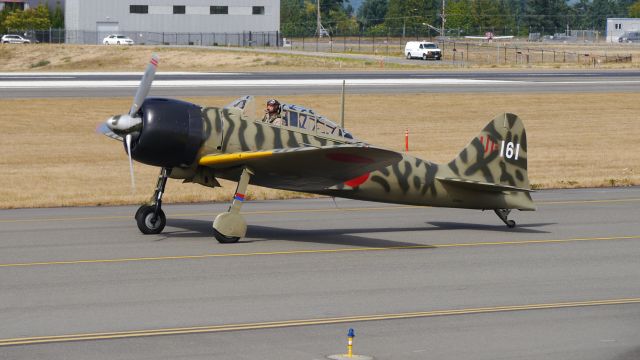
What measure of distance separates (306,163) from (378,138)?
74.8 ft

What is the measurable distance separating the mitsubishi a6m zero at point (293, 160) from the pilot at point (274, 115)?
0.21 feet

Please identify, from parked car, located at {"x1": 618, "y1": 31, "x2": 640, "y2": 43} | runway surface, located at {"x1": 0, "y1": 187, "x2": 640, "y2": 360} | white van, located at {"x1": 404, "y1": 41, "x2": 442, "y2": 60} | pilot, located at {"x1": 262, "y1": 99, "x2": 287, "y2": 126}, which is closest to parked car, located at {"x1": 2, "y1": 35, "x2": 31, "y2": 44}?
white van, located at {"x1": 404, "y1": 41, "x2": 442, "y2": 60}

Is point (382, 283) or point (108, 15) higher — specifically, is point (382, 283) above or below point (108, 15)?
below

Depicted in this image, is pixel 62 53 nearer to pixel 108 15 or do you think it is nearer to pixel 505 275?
pixel 108 15

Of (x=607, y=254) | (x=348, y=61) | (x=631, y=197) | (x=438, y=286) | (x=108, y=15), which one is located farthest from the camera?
(x=108, y=15)

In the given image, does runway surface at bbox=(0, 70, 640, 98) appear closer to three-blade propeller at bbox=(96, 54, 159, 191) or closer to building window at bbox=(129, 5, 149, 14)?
A: three-blade propeller at bbox=(96, 54, 159, 191)

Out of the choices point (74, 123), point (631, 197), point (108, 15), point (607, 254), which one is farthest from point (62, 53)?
point (607, 254)

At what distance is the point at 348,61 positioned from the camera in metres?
90.4

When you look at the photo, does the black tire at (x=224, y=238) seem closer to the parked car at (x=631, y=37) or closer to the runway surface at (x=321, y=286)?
the runway surface at (x=321, y=286)

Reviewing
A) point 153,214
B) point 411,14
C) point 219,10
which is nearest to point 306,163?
point 153,214

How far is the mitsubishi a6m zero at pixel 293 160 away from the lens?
18469 mm

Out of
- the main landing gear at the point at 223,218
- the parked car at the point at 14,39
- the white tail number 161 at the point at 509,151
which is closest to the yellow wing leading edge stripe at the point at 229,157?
the main landing gear at the point at 223,218

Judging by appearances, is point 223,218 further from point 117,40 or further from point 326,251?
point 117,40

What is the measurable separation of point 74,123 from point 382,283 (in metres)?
30.0
